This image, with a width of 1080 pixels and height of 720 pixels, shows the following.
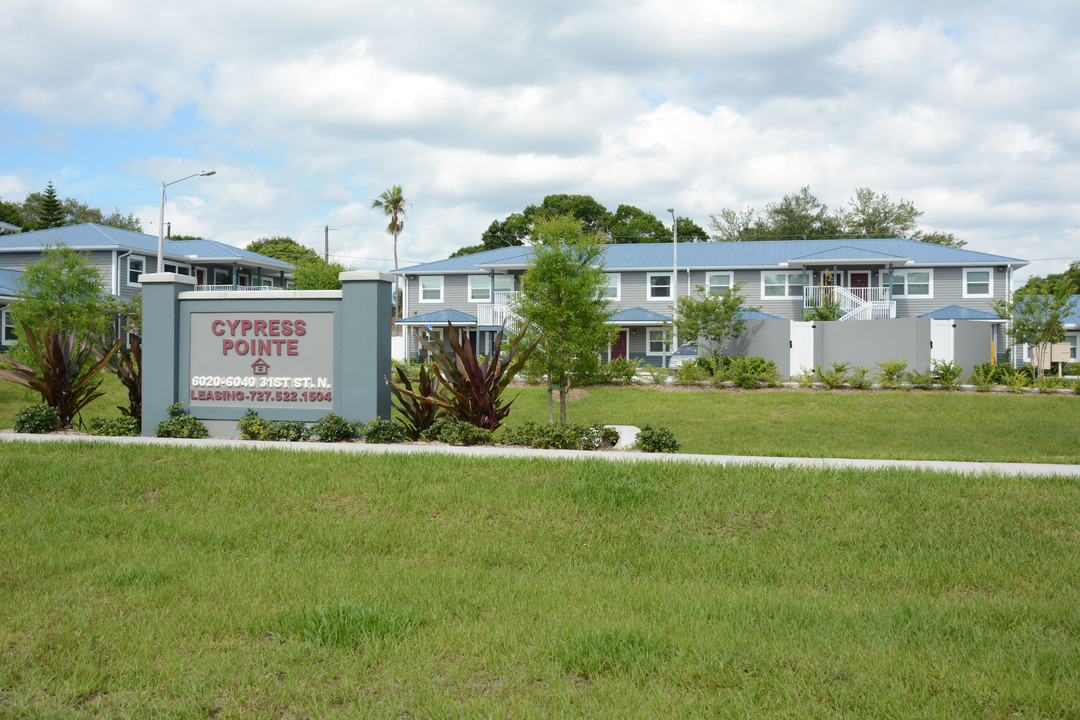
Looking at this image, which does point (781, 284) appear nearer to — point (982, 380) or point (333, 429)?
point (982, 380)

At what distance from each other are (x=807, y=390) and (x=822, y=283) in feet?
45.3

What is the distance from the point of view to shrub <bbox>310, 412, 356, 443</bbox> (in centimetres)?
1214

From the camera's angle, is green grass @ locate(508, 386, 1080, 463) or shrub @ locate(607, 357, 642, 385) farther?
shrub @ locate(607, 357, 642, 385)

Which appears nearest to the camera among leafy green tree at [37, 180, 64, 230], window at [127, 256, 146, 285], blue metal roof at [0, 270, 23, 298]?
blue metal roof at [0, 270, 23, 298]

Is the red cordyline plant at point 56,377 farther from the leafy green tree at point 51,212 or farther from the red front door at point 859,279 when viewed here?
the leafy green tree at point 51,212

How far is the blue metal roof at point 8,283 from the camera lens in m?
33.8

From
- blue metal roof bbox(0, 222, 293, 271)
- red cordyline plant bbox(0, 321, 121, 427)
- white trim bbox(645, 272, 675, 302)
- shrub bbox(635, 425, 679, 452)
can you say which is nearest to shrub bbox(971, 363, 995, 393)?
white trim bbox(645, 272, 675, 302)

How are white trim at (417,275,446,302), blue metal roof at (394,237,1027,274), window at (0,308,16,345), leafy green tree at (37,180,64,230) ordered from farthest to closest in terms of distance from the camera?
leafy green tree at (37,180,64,230), white trim at (417,275,446,302), window at (0,308,16,345), blue metal roof at (394,237,1027,274)

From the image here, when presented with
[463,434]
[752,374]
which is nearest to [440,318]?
[752,374]

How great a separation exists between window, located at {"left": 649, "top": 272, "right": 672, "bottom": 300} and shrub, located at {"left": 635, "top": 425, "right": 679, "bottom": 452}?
90.7 ft

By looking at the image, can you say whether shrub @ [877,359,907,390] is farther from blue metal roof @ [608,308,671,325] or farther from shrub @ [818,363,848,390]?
blue metal roof @ [608,308,671,325]

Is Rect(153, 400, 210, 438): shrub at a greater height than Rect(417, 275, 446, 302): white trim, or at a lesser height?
Result: lesser

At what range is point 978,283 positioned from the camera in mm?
35844

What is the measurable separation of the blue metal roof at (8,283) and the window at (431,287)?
17712 millimetres
